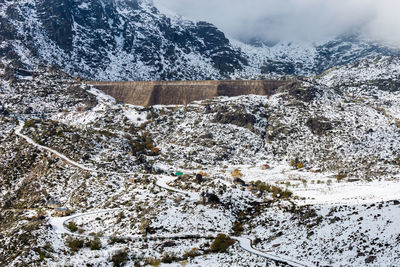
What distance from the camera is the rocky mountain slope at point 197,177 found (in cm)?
3450

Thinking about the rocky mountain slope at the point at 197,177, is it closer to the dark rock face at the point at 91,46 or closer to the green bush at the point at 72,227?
the green bush at the point at 72,227

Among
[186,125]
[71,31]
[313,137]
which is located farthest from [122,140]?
[71,31]

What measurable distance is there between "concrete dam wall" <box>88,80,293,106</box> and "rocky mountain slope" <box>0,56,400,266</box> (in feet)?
22.9

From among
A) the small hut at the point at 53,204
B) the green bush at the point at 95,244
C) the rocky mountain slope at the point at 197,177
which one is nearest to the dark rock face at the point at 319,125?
the rocky mountain slope at the point at 197,177

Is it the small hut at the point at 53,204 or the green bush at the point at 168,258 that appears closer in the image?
the green bush at the point at 168,258

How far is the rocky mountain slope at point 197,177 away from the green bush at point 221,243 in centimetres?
31

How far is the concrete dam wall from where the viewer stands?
12056cm

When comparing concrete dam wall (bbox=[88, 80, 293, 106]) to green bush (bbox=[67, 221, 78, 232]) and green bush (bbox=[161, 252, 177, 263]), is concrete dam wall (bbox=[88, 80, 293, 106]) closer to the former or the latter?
green bush (bbox=[67, 221, 78, 232])

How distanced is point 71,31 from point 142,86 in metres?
70.4

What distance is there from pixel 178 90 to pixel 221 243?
92.2 metres

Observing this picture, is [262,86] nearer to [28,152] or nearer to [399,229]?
[28,152]

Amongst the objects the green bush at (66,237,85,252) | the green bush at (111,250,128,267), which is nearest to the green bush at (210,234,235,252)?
the green bush at (111,250,128,267)

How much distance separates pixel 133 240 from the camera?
128 feet

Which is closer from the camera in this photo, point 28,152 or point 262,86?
point 28,152
